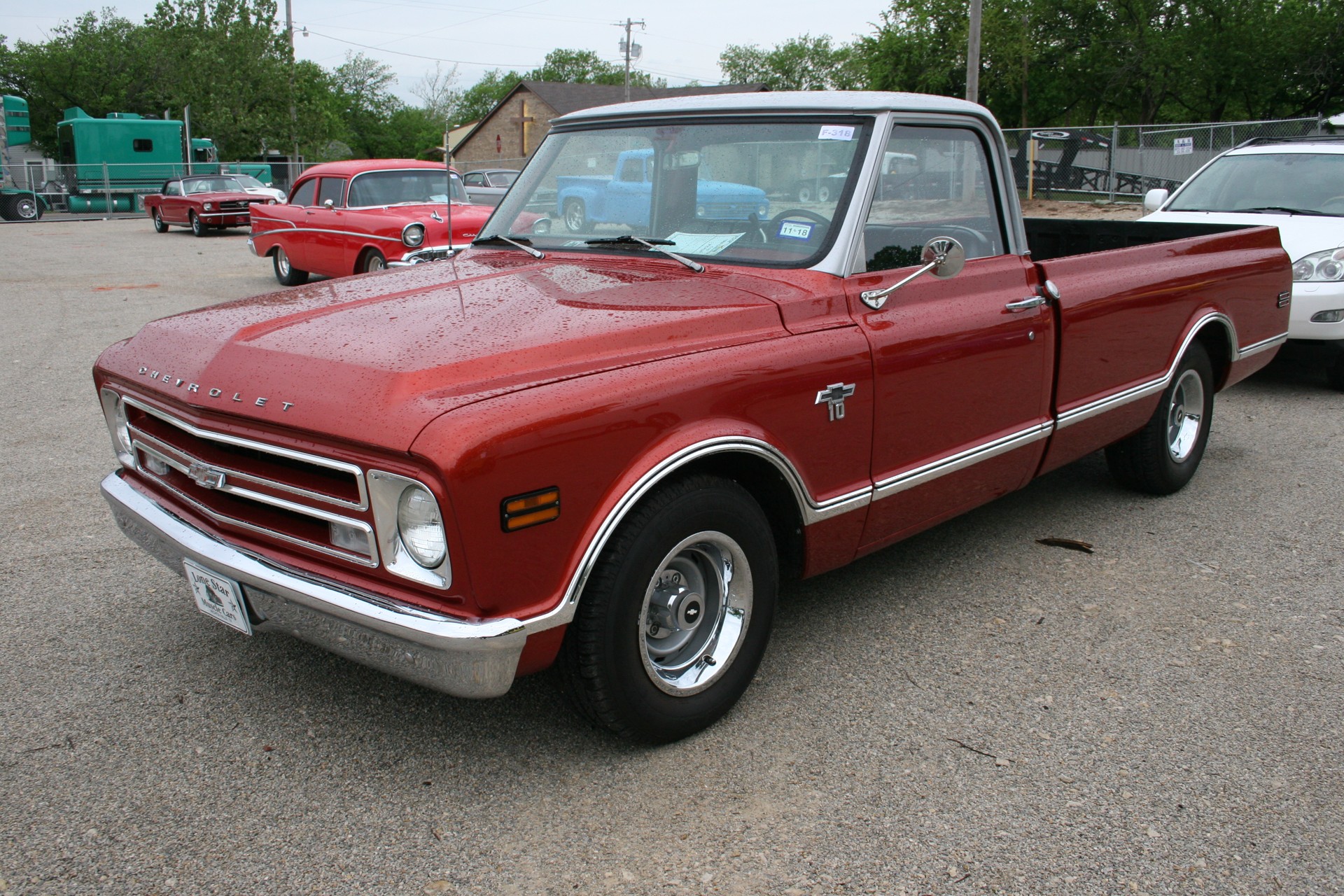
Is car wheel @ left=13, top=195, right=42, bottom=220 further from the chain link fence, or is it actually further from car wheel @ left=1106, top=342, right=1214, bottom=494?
car wheel @ left=1106, top=342, right=1214, bottom=494

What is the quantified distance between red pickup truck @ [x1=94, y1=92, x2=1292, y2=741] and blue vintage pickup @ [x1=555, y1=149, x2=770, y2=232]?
0.13ft

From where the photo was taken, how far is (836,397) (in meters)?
3.11

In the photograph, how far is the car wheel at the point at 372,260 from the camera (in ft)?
36.6

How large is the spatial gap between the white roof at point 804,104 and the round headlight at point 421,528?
190 cm

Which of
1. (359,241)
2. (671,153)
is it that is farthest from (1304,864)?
(359,241)

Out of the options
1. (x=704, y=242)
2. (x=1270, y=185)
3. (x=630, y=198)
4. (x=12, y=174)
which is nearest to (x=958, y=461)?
(x=704, y=242)

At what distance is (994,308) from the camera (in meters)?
3.74

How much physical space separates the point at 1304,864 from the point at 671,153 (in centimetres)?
279

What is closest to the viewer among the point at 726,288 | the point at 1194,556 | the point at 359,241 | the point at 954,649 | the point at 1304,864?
the point at 1304,864

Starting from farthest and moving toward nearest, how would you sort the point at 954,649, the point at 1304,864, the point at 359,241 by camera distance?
1. the point at 359,241
2. the point at 954,649
3. the point at 1304,864

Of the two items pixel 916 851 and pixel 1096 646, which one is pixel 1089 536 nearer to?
pixel 1096 646

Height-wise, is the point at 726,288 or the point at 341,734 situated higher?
the point at 726,288

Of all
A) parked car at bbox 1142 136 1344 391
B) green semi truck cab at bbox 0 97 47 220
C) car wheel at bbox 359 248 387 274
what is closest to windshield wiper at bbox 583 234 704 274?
parked car at bbox 1142 136 1344 391

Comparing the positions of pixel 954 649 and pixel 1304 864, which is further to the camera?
pixel 954 649
